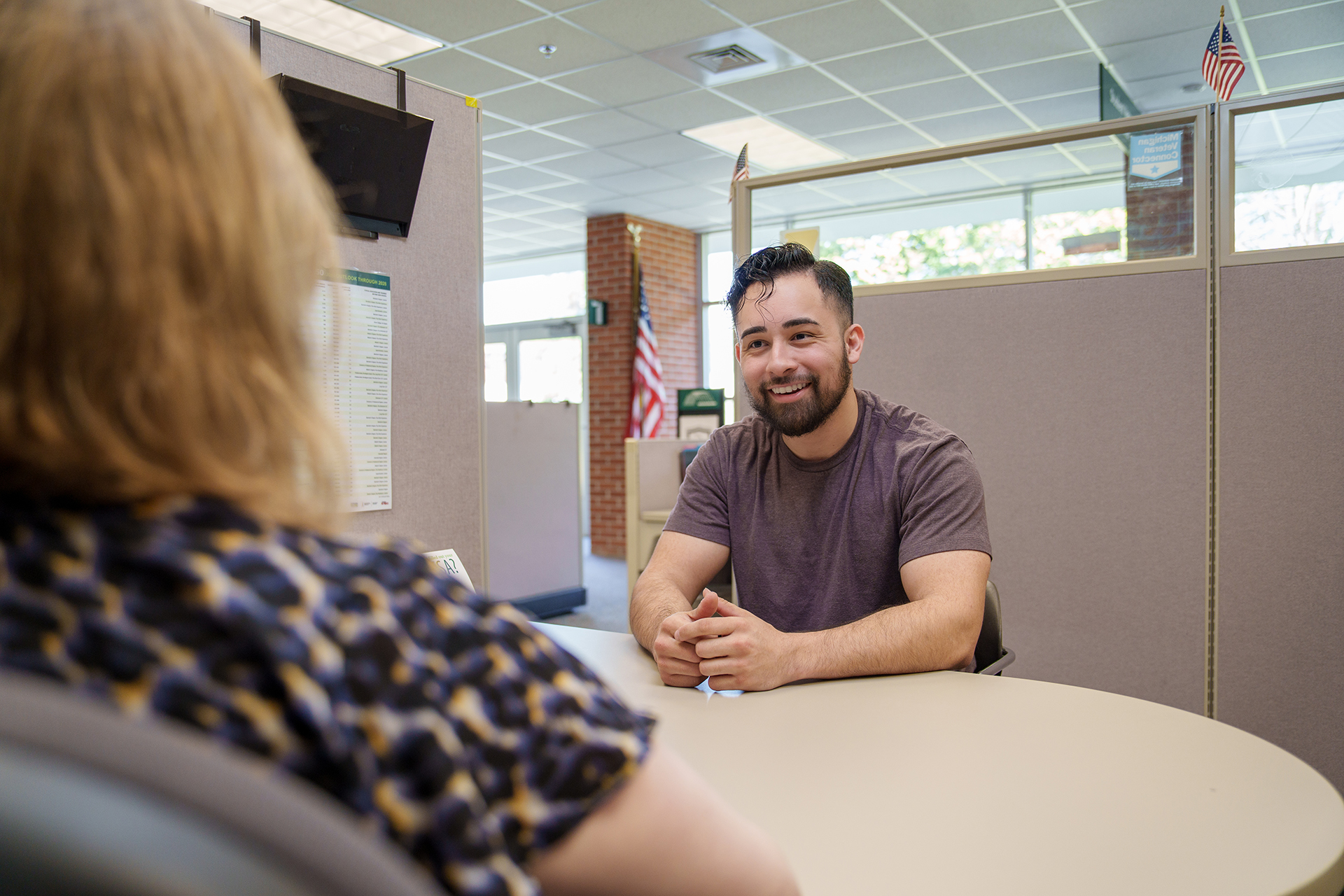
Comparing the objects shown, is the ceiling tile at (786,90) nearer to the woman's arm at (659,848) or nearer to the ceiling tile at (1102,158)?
the ceiling tile at (1102,158)

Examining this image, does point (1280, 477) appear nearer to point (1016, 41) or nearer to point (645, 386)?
point (1016, 41)

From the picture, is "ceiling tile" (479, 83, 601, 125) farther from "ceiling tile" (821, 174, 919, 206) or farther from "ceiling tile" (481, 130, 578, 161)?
"ceiling tile" (821, 174, 919, 206)

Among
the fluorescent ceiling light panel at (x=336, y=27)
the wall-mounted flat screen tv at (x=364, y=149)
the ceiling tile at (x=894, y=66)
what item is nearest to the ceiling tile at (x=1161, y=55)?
the ceiling tile at (x=894, y=66)

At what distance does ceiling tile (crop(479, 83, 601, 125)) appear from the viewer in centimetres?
462

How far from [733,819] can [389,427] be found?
3.88ft

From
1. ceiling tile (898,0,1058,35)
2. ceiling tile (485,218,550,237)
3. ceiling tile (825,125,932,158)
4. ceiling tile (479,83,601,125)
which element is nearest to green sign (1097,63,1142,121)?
ceiling tile (898,0,1058,35)

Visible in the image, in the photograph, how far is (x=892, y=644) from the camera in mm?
1117

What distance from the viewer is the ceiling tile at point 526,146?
17.4 ft

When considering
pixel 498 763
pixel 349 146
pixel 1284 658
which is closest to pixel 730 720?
pixel 498 763

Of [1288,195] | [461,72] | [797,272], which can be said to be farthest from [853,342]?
[461,72]

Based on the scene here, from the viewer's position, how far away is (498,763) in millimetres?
369

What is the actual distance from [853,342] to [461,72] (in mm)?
3533

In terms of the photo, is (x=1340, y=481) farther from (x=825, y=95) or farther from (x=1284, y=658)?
(x=825, y=95)

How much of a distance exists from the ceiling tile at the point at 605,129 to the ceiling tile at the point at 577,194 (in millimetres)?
938
